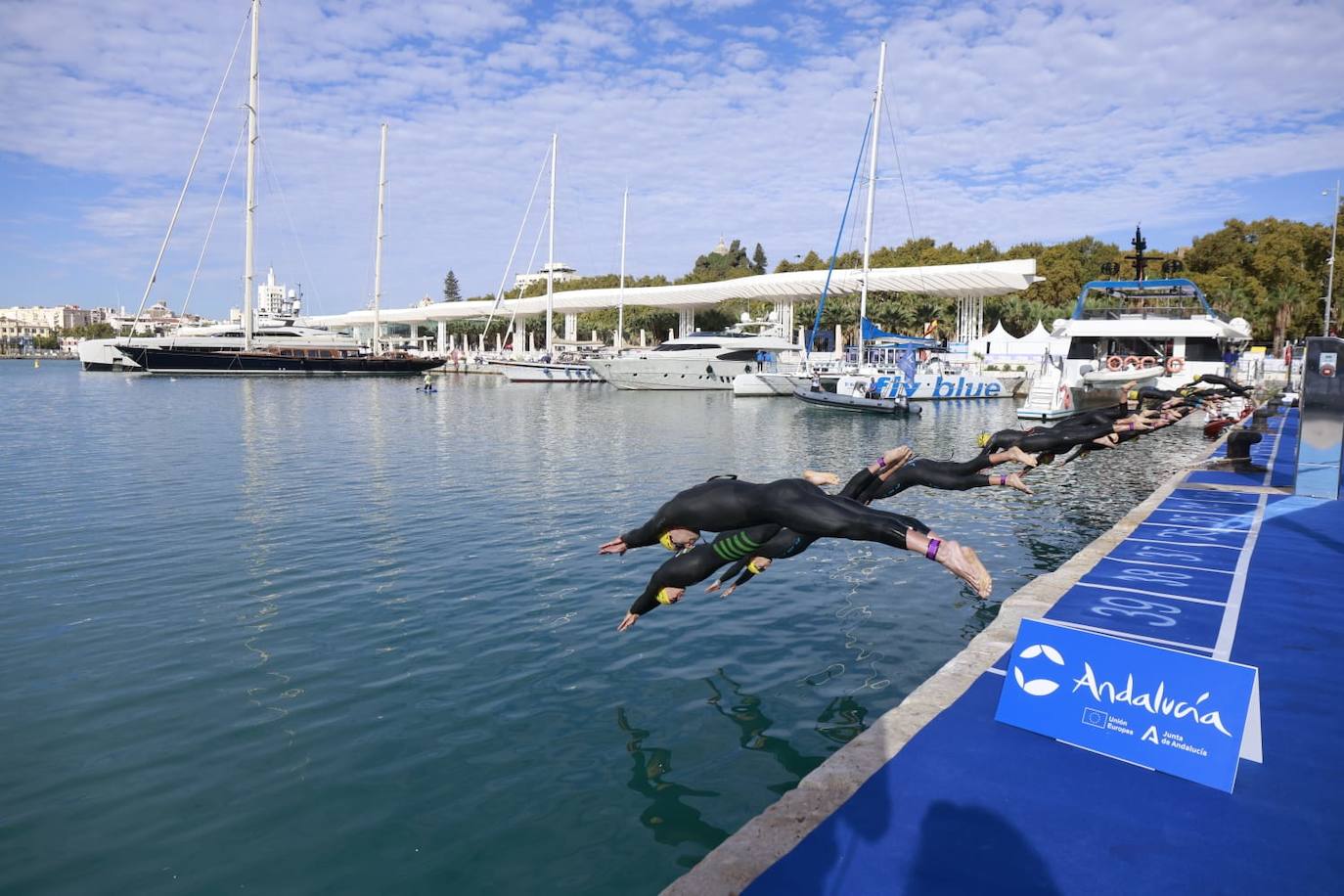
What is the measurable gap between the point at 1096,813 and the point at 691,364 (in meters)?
61.9

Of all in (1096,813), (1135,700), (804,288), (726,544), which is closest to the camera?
(1096,813)

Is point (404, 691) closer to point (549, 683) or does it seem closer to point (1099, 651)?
point (549, 683)

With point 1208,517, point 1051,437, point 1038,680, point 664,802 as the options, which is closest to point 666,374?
point 1208,517

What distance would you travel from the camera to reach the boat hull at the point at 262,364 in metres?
78.9

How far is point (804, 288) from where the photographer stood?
276ft

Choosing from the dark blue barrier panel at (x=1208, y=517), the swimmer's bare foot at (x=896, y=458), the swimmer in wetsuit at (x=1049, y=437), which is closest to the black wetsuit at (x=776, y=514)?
the swimmer's bare foot at (x=896, y=458)

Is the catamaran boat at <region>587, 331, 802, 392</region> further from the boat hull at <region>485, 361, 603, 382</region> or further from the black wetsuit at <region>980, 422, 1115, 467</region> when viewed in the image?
the black wetsuit at <region>980, 422, 1115, 467</region>

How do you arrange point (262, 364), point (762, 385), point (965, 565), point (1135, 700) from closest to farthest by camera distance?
point (965, 565), point (1135, 700), point (762, 385), point (262, 364)

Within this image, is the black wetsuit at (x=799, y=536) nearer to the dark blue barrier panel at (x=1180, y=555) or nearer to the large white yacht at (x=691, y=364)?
the dark blue barrier panel at (x=1180, y=555)

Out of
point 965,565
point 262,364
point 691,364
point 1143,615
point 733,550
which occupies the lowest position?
point 1143,615

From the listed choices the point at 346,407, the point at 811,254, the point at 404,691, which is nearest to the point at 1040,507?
the point at 404,691

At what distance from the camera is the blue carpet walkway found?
4.31m

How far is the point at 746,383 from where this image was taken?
188ft

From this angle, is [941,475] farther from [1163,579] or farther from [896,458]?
[1163,579]
